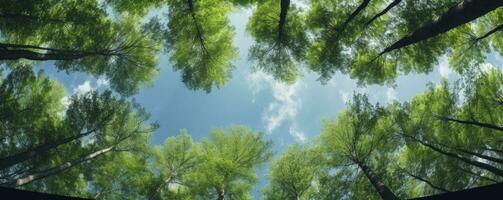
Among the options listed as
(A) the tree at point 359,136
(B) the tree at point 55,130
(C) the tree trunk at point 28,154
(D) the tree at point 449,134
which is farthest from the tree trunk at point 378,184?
(C) the tree trunk at point 28,154

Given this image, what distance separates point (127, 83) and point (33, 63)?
16.5 ft

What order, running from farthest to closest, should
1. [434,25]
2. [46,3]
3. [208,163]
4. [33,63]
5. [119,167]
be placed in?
[33,63] < [119,167] < [208,163] < [46,3] < [434,25]

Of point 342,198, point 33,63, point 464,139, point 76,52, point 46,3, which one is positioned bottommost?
point 342,198

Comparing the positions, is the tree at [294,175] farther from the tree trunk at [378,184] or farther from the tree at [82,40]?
the tree at [82,40]

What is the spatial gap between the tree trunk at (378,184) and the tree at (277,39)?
5.12 meters

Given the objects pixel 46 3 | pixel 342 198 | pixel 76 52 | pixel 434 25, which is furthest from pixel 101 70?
pixel 434 25

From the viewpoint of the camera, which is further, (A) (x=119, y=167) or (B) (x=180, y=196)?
(A) (x=119, y=167)

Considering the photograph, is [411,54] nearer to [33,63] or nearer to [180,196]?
[180,196]

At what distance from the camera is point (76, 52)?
12.7 meters

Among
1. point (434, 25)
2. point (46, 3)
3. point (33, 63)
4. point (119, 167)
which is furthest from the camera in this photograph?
point (33, 63)

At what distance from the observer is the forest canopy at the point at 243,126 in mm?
12828

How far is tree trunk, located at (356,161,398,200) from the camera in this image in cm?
996

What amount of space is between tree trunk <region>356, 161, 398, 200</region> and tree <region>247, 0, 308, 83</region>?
5.12 metres

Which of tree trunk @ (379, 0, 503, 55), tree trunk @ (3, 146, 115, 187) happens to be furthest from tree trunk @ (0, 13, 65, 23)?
tree trunk @ (379, 0, 503, 55)
